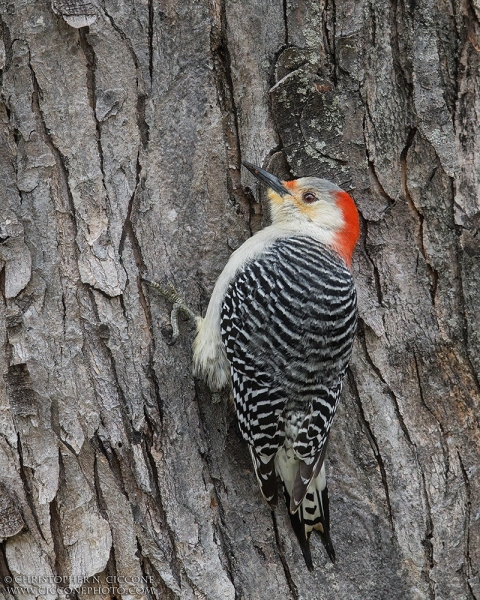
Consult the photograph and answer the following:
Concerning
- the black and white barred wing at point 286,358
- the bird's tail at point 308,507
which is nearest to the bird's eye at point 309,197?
the black and white barred wing at point 286,358

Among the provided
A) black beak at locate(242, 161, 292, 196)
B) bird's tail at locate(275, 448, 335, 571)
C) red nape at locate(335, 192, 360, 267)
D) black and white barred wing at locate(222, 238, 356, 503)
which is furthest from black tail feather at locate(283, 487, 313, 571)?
black beak at locate(242, 161, 292, 196)

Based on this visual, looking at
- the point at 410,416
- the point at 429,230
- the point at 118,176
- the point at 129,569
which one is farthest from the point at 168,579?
the point at 429,230

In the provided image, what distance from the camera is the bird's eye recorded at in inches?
159

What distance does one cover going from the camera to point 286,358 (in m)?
3.64

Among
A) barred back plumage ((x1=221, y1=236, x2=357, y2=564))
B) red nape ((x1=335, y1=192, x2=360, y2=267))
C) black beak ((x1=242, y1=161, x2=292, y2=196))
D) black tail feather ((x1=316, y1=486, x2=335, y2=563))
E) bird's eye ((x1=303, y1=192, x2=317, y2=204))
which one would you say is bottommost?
black tail feather ((x1=316, y1=486, x2=335, y2=563))

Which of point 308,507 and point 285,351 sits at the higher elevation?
point 285,351

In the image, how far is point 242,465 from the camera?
3693 millimetres

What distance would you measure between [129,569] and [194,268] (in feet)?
5.22

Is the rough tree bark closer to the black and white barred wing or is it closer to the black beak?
the black beak

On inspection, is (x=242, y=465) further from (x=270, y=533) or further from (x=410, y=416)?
(x=410, y=416)

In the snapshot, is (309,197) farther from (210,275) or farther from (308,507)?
(308,507)

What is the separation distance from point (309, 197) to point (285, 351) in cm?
100

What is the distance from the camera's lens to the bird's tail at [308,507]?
357 cm

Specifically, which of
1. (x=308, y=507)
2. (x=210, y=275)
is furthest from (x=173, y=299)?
(x=308, y=507)
